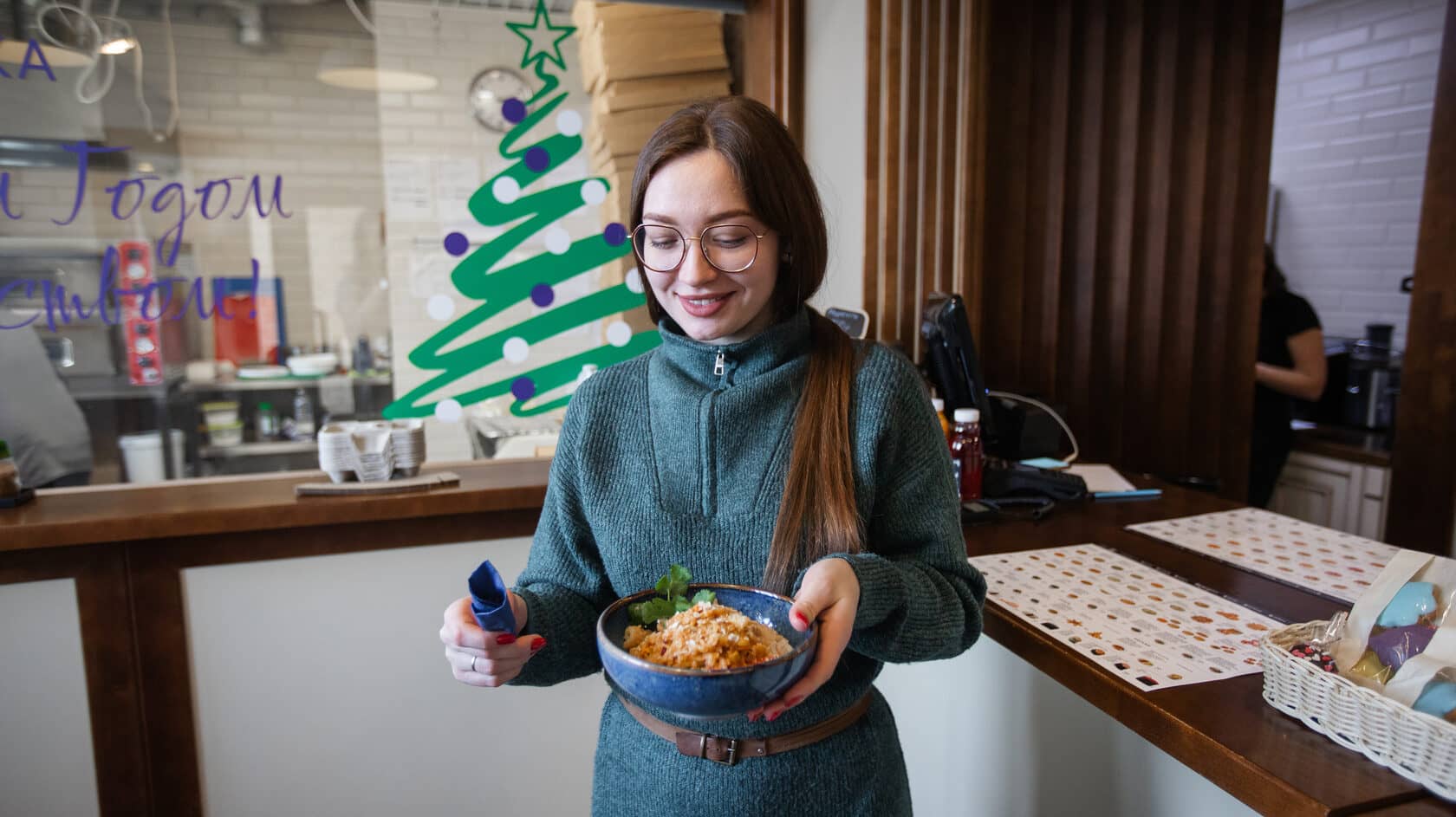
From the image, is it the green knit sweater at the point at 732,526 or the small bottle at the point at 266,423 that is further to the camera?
the small bottle at the point at 266,423

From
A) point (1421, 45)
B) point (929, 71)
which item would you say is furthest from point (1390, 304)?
point (929, 71)

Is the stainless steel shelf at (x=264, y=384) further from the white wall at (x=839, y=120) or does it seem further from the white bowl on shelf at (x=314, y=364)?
the white wall at (x=839, y=120)

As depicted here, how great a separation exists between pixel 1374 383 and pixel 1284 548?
2307 millimetres

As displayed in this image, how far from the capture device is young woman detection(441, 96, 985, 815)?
99 cm

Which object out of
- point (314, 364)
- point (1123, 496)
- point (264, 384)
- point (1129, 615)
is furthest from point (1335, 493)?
point (264, 384)

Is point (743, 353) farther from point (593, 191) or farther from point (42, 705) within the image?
point (42, 705)

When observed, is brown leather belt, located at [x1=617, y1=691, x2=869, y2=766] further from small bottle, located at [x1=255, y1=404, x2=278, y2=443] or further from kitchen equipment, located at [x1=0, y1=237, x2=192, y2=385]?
small bottle, located at [x1=255, y1=404, x2=278, y2=443]

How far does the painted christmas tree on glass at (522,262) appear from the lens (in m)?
2.43

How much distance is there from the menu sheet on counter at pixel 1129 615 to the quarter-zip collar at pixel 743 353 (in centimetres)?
60

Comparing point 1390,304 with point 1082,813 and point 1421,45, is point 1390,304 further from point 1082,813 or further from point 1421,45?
point 1082,813

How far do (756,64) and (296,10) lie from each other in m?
1.31

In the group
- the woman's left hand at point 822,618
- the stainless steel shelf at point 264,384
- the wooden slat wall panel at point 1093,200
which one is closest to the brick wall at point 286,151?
the stainless steel shelf at point 264,384

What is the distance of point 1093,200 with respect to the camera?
8.75ft

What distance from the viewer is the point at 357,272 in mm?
2783
